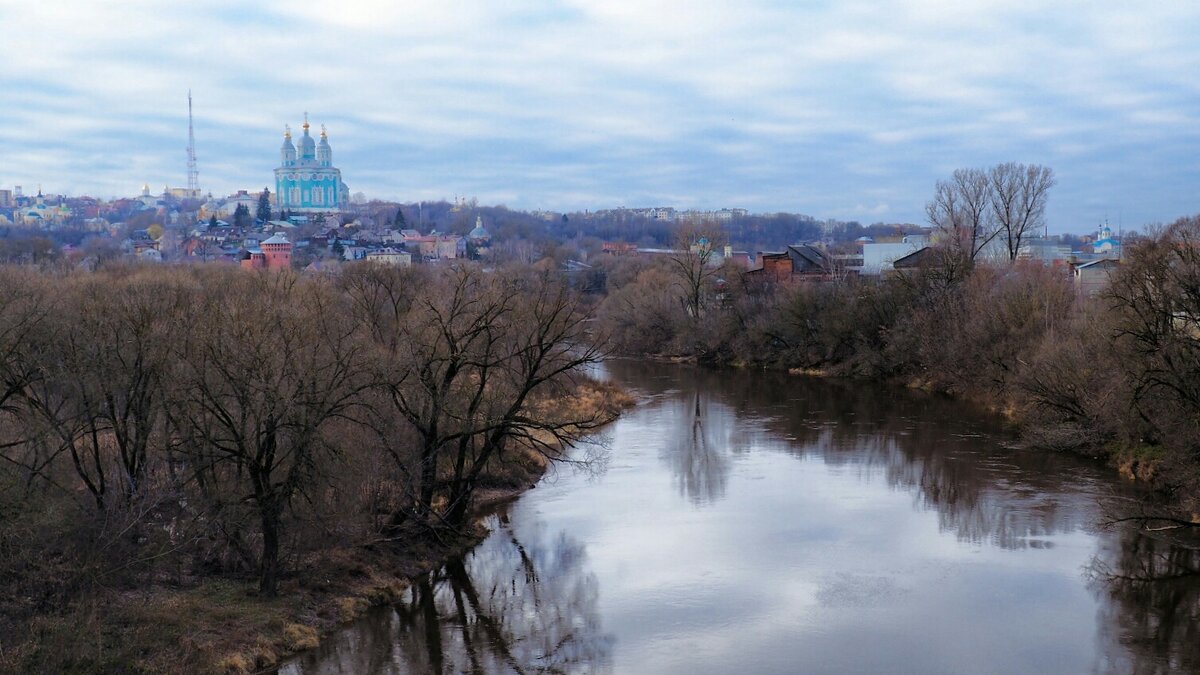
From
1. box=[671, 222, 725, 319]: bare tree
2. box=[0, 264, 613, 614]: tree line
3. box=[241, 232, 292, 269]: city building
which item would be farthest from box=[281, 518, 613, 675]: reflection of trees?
box=[241, 232, 292, 269]: city building

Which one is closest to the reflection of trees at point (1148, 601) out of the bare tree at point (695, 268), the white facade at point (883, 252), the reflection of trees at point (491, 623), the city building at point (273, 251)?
the reflection of trees at point (491, 623)

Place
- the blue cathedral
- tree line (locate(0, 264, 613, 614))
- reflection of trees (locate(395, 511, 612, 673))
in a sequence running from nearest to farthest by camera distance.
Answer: reflection of trees (locate(395, 511, 612, 673)) → tree line (locate(0, 264, 613, 614)) → the blue cathedral

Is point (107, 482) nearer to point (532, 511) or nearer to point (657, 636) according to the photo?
point (532, 511)

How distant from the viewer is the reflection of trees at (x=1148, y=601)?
45.5ft

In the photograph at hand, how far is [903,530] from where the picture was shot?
20250 millimetres

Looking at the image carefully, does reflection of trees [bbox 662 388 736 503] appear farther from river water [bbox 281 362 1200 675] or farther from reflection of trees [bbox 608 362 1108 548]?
river water [bbox 281 362 1200 675]

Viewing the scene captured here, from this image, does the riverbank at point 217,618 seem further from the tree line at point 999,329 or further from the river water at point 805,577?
the tree line at point 999,329

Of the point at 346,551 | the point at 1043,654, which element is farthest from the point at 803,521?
the point at 346,551

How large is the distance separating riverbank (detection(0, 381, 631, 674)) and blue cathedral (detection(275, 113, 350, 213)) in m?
165

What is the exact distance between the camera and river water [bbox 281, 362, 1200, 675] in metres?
14.3

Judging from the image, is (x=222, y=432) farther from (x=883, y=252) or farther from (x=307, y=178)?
(x=307, y=178)

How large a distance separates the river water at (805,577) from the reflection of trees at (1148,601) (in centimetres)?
4

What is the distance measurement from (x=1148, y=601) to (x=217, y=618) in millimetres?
13503

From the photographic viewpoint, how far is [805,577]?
685 inches
